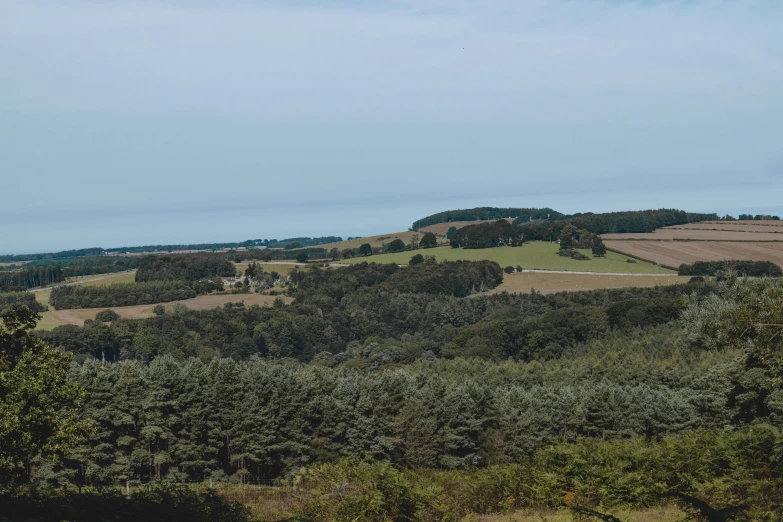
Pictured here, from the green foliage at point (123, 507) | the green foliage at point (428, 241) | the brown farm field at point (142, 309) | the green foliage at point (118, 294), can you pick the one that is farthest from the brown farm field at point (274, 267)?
the green foliage at point (123, 507)

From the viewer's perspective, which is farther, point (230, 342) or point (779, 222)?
point (779, 222)

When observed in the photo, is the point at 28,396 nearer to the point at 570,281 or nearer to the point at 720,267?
the point at 720,267

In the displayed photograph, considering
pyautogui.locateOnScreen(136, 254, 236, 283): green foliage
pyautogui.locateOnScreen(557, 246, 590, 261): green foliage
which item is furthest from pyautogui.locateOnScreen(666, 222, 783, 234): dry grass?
pyautogui.locateOnScreen(136, 254, 236, 283): green foliage

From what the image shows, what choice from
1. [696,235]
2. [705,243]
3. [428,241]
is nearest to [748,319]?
[705,243]

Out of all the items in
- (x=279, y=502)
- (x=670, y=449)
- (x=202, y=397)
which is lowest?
(x=202, y=397)

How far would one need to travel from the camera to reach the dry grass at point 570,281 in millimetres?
116375

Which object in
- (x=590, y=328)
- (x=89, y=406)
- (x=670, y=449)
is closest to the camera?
(x=670, y=449)

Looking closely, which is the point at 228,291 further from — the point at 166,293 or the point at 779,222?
the point at 779,222

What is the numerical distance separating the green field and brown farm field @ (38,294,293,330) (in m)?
36.4

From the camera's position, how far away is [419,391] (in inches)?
1737

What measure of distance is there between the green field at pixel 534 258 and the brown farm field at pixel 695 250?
2.57m

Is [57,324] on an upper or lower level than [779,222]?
lower

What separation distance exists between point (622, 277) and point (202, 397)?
326 ft

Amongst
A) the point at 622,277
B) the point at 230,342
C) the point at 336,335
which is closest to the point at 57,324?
the point at 230,342
